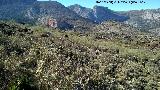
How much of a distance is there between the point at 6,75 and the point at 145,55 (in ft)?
378

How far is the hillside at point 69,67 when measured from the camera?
217 feet

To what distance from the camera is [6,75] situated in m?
67.6

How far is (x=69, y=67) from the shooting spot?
90000mm

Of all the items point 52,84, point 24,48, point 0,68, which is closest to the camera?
point 52,84

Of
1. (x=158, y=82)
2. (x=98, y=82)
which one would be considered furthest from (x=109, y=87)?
(x=158, y=82)

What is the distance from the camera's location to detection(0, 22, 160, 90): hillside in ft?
217

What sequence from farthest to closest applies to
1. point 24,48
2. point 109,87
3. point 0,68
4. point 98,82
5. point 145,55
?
point 145,55, point 24,48, point 109,87, point 98,82, point 0,68

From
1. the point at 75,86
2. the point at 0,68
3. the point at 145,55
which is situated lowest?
the point at 145,55

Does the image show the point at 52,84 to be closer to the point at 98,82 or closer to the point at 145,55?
the point at 98,82

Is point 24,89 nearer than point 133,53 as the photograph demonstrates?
Yes

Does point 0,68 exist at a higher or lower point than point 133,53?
higher

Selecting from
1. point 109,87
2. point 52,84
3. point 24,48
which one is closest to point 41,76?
point 52,84

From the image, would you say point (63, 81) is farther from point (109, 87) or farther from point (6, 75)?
point (109, 87)

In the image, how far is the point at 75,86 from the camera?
2842 inches
